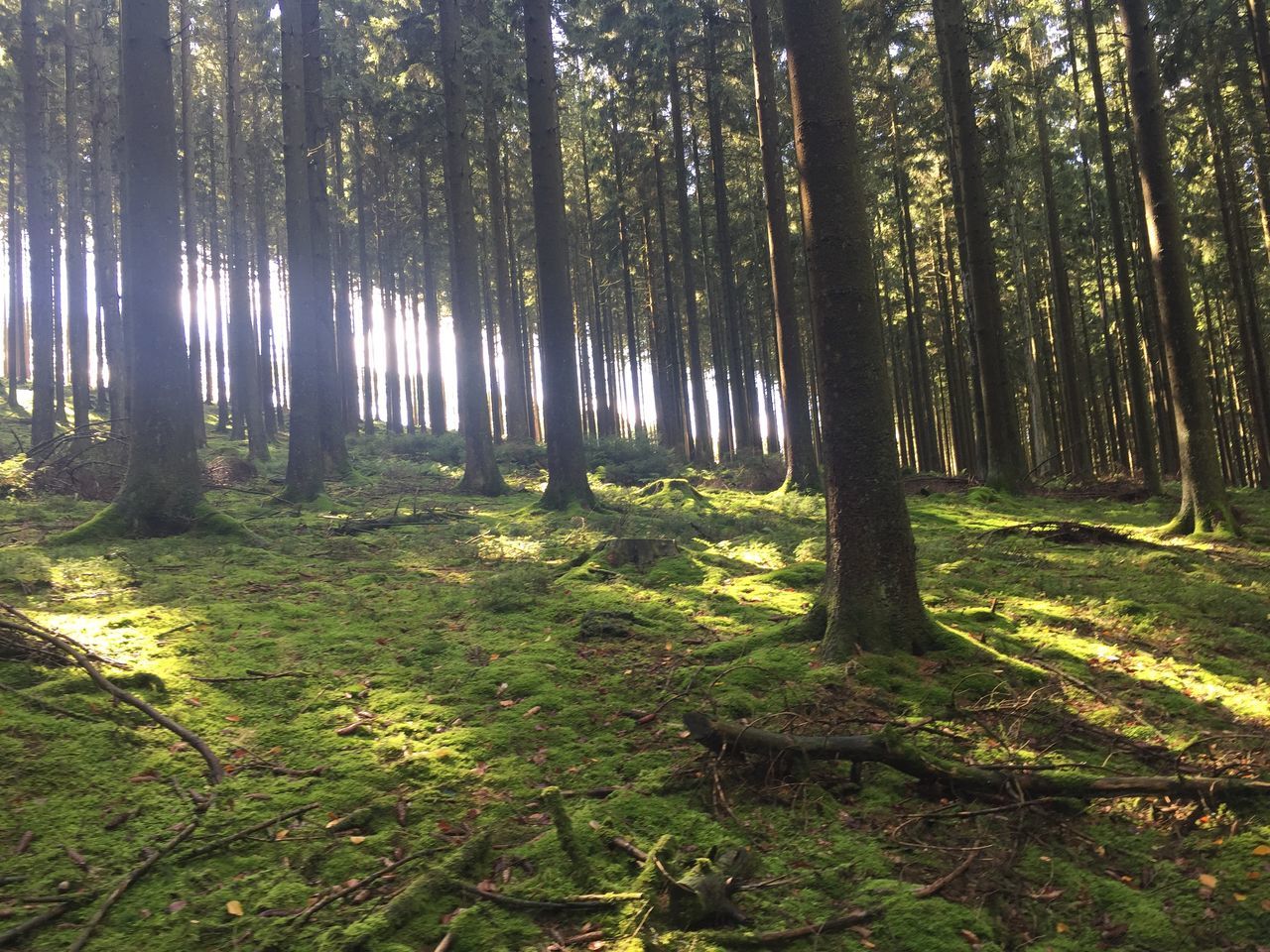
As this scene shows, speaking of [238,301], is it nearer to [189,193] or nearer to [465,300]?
[189,193]

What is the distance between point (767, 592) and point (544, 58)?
11.1 metres

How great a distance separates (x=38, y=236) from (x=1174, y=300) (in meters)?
27.1

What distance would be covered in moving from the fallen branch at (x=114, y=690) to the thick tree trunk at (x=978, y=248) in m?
14.7

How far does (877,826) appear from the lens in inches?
141

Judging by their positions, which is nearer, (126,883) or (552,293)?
(126,883)

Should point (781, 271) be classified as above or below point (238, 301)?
below

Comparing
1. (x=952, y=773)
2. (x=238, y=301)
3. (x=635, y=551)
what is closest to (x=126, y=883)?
(x=952, y=773)

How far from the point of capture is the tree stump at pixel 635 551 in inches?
368

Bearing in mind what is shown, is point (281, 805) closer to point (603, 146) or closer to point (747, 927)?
point (747, 927)

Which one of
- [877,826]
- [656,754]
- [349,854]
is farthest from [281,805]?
[877,826]

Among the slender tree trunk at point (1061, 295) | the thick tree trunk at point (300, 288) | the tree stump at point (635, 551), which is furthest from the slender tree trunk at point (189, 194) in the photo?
the slender tree trunk at point (1061, 295)

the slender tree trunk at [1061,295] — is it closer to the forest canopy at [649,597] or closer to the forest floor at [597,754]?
the forest canopy at [649,597]

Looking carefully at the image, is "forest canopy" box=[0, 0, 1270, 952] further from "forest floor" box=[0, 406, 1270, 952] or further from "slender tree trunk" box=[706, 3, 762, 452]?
"slender tree trunk" box=[706, 3, 762, 452]

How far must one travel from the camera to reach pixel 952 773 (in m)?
3.78
